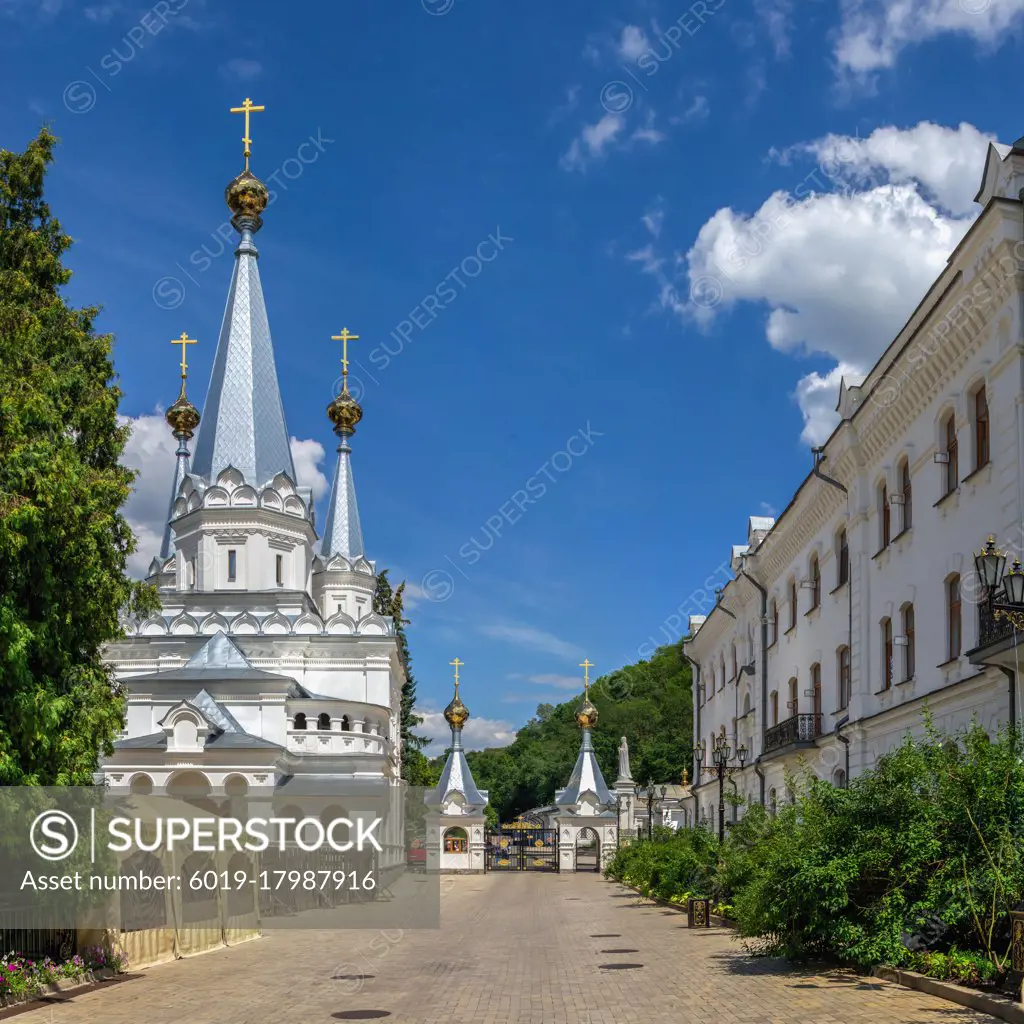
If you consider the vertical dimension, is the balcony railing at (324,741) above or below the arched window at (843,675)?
below

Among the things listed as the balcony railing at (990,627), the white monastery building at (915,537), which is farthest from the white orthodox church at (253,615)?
the balcony railing at (990,627)

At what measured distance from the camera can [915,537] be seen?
823 inches

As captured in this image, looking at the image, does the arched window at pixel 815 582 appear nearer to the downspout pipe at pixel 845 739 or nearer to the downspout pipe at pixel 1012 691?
the downspout pipe at pixel 845 739

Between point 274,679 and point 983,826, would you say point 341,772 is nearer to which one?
point 274,679

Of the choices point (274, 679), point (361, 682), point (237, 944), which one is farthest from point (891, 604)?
point (361, 682)

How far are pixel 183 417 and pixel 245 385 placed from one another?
14177 mm

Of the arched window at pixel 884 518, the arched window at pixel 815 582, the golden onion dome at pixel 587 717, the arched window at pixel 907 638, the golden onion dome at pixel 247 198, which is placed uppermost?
the golden onion dome at pixel 247 198

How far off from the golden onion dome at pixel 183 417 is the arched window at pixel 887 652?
49500 millimetres

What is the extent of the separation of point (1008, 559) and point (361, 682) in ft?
127

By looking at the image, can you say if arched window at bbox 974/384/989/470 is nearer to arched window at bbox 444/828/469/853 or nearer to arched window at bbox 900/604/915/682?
arched window at bbox 900/604/915/682

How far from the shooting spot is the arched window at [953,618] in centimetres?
1892

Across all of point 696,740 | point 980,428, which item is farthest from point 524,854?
point 980,428

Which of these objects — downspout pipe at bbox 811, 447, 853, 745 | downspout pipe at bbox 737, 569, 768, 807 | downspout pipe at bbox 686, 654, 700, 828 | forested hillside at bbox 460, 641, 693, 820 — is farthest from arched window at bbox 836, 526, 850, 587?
forested hillside at bbox 460, 641, 693, 820

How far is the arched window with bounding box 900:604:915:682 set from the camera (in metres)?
21.3
